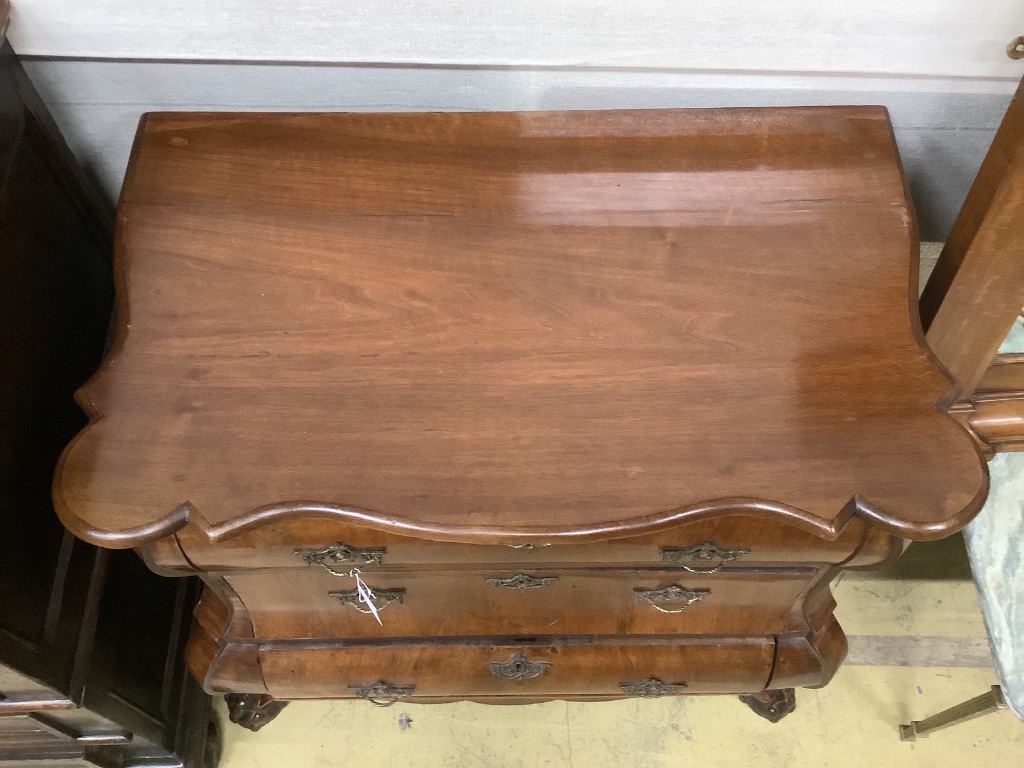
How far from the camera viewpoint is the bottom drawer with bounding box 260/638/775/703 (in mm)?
921

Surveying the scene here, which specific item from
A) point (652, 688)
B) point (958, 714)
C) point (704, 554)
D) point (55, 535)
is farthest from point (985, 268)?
point (55, 535)

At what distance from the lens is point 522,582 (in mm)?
781

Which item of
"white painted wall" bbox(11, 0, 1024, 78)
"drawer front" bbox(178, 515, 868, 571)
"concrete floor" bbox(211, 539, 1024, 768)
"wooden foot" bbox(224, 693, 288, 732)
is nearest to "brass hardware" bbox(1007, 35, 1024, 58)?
"white painted wall" bbox(11, 0, 1024, 78)

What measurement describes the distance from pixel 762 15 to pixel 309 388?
596 millimetres

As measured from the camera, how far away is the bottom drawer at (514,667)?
92 centimetres

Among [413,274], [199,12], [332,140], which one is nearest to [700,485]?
[413,274]

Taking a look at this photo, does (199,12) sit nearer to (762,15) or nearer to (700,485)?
(762,15)

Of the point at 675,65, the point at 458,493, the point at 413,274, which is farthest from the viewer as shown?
the point at 675,65

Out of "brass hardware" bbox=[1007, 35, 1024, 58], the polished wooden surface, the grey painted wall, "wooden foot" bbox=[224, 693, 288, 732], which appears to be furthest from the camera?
"wooden foot" bbox=[224, 693, 288, 732]

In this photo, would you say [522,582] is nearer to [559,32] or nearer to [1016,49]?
[559,32]

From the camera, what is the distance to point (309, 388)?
663mm

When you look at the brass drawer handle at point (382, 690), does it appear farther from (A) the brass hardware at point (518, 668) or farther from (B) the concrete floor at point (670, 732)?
(B) the concrete floor at point (670, 732)

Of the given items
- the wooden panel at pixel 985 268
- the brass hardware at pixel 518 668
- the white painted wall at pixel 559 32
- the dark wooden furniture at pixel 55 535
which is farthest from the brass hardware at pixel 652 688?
the white painted wall at pixel 559 32

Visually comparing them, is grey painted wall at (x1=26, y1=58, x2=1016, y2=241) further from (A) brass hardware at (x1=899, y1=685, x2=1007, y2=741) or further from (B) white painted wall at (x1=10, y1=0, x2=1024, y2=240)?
(A) brass hardware at (x1=899, y1=685, x2=1007, y2=741)
